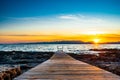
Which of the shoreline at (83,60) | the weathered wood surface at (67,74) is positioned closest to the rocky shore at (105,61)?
the shoreline at (83,60)

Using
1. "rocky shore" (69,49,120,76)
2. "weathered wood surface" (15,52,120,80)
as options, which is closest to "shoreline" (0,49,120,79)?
"rocky shore" (69,49,120,76)

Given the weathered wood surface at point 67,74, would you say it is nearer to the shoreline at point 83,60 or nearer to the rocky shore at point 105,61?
the rocky shore at point 105,61

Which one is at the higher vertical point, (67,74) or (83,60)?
(67,74)

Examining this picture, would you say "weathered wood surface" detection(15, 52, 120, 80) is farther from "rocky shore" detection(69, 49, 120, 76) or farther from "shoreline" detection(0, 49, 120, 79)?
"shoreline" detection(0, 49, 120, 79)

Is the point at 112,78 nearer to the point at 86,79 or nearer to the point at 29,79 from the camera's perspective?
the point at 86,79

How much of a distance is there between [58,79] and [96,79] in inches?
48.1

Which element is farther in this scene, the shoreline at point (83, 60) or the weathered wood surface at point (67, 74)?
the shoreline at point (83, 60)

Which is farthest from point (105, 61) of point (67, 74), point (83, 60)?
point (67, 74)

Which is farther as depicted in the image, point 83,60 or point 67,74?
point 83,60

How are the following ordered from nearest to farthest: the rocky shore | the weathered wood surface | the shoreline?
the weathered wood surface
the rocky shore
the shoreline

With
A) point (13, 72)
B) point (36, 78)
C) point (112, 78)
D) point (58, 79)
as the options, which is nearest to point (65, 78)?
point (58, 79)

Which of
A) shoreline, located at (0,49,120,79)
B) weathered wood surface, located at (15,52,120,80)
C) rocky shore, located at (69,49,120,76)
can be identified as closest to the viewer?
weathered wood surface, located at (15,52,120,80)

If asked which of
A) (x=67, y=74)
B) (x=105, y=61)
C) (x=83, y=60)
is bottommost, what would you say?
(x=105, y=61)

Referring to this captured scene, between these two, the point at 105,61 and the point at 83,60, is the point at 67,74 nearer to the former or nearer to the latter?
the point at 83,60
